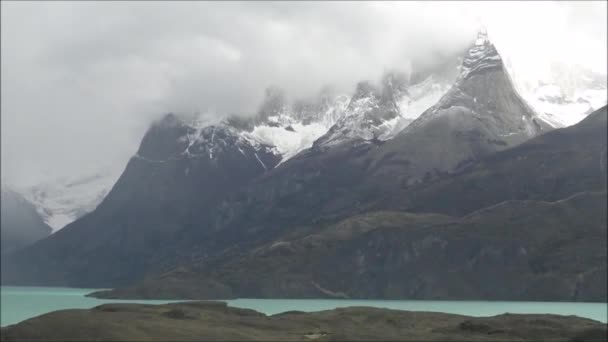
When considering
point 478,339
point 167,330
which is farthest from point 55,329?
point 478,339

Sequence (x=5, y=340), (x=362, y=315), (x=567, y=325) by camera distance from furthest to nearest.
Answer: (x=362, y=315)
(x=567, y=325)
(x=5, y=340)

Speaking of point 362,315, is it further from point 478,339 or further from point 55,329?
point 55,329

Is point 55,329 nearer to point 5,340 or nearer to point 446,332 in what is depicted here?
point 5,340

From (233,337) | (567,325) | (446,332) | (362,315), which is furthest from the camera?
(362,315)

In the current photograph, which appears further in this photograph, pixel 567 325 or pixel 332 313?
pixel 332 313

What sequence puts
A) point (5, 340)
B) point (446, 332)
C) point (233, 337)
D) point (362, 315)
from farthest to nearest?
A: point (362, 315) → point (446, 332) → point (233, 337) → point (5, 340)

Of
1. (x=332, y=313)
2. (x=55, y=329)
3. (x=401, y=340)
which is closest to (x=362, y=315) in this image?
(x=332, y=313)
